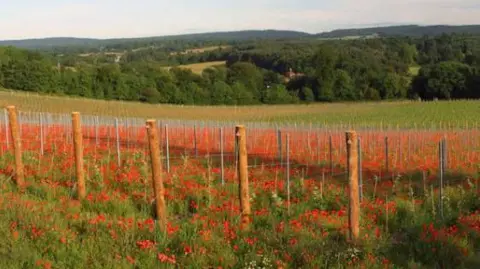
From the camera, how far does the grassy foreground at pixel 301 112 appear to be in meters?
59.0

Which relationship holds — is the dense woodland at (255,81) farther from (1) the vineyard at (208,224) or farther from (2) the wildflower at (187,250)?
(2) the wildflower at (187,250)

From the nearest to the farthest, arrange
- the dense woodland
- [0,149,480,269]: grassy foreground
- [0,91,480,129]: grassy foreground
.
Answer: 1. [0,149,480,269]: grassy foreground
2. [0,91,480,129]: grassy foreground
3. the dense woodland

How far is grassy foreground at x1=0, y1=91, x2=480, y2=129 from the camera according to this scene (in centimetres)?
5903

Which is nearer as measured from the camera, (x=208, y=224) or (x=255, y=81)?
(x=208, y=224)

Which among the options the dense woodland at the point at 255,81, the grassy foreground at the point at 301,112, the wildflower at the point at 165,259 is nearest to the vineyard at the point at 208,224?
the wildflower at the point at 165,259

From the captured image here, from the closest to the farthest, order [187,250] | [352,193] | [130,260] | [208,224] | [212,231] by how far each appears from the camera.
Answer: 1. [130,260]
2. [187,250]
3. [212,231]
4. [352,193]
5. [208,224]

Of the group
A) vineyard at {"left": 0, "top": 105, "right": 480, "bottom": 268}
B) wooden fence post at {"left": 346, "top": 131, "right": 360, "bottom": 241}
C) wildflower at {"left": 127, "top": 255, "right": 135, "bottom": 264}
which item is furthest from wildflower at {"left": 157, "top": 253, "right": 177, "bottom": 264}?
wooden fence post at {"left": 346, "top": 131, "right": 360, "bottom": 241}

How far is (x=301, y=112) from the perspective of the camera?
7538 centimetres

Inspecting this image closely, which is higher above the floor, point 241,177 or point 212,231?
point 241,177

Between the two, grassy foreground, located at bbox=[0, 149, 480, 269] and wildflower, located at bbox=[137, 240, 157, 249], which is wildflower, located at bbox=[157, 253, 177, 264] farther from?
wildflower, located at bbox=[137, 240, 157, 249]

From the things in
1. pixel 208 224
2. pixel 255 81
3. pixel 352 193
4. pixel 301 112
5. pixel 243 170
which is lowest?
pixel 301 112

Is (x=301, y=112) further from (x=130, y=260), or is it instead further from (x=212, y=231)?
(x=130, y=260)

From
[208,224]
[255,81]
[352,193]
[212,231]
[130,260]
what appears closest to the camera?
[130,260]

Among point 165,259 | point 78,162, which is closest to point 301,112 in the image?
point 78,162
